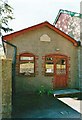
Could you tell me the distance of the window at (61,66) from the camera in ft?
55.2

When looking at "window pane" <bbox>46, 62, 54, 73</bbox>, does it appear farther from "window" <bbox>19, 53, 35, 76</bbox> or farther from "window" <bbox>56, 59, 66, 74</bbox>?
"window" <bbox>19, 53, 35, 76</bbox>

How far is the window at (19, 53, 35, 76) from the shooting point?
15.8 meters

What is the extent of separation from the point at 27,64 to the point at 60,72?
2852 mm

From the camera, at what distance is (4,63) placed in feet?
25.7

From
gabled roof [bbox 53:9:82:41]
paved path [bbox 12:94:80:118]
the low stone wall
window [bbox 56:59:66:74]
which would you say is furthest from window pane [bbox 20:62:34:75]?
the low stone wall

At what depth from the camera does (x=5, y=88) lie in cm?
782

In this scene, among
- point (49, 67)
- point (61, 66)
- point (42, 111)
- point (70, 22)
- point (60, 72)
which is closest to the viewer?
point (42, 111)

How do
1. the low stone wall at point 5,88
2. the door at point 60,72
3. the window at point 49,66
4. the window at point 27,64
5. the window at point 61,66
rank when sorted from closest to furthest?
the low stone wall at point 5,88 → the window at point 27,64 → the window at point 49,66 → the door at point 60,72 → the window at point 61,66

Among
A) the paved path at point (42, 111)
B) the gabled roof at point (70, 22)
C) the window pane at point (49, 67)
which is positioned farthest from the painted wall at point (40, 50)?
the paved path at point (42, 111)

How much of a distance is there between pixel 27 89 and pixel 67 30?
7745 mm

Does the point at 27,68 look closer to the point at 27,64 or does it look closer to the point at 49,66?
the point at 27,64

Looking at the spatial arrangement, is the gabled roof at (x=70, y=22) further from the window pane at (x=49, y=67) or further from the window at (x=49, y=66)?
the window pane at (x=49, y=67)

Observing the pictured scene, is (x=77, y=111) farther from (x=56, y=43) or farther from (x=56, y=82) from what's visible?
(x=56, y=43)

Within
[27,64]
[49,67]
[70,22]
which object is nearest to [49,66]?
[49,67]
